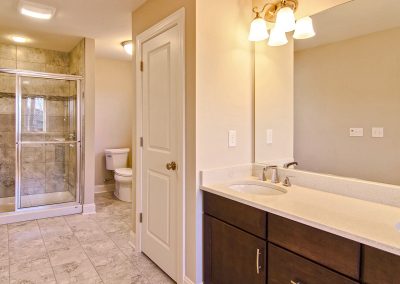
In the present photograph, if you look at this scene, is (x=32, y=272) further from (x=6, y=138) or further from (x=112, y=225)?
(x=6, y=138)

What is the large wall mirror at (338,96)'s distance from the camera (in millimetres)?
1516

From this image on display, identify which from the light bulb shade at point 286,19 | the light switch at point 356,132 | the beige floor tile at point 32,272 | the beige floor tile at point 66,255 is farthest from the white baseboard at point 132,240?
the light bulb shade at point 286,19

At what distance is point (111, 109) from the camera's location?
491 centimetres

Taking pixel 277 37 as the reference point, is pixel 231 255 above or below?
A: below

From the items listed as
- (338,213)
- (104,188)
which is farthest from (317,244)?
(104,188)

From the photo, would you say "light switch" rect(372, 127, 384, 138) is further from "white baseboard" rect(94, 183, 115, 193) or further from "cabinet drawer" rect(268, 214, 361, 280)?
"white baseboard" rect(94, 183, 115, 193)

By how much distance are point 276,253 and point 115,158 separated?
3.75 meters

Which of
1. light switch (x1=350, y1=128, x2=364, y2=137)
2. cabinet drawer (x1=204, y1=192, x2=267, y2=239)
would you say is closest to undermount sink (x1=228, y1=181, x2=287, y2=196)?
cabinet drawer (x1=204, y1=192, x2=267, y2=239)

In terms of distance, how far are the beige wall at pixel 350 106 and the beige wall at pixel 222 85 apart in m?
0.39

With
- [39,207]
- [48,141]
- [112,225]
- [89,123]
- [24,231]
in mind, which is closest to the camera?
[24,231]

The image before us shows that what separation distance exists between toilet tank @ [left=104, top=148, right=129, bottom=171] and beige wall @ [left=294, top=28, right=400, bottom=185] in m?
3.40

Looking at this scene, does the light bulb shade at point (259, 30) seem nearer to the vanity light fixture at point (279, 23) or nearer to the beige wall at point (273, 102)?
the vanity light fixture at point (279, 23)

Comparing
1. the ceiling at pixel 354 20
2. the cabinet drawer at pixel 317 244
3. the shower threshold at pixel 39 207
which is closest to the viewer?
the cabinet drawer at pixel 317 244

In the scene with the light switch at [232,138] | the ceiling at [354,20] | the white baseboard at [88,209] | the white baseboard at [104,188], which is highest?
the ceiling at [354,20]
